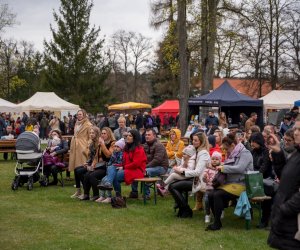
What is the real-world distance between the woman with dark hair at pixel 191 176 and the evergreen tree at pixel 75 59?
36305 millimetres

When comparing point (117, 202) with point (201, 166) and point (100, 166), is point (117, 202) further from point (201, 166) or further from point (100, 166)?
point (201, 166)

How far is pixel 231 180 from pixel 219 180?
0.19m

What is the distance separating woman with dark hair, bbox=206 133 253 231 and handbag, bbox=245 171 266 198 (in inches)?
7.3

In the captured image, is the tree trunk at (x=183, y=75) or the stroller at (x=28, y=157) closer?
the stroller at (x=28, y=157)

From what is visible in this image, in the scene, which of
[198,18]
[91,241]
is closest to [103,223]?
[91,241]

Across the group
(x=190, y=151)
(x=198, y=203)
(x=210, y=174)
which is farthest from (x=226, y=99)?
(x=210, y=174)

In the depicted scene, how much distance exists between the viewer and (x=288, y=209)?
354cm

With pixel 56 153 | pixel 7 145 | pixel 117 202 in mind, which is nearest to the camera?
pixel 117 202

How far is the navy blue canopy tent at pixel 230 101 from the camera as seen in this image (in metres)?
18.6

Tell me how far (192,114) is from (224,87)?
2.06 meters

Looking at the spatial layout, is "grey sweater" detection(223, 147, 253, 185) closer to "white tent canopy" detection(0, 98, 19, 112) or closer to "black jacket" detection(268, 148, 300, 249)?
"black jacket" detection(268, 148, 300, 249)

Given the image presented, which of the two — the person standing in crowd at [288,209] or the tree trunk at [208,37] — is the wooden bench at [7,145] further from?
the person standing in crowd at [288,209]

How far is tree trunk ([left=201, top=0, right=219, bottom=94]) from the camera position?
21.1 meters

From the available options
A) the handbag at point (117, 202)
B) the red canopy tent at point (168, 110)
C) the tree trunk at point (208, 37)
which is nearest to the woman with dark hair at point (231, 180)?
the handbag at point (117, 202)
